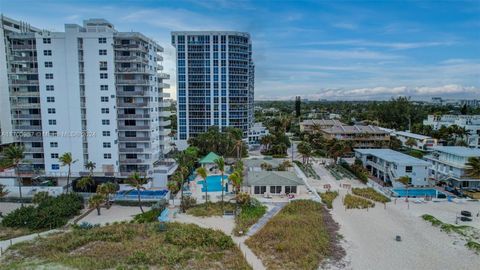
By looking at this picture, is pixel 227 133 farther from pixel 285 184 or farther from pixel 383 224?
pixel 383 224

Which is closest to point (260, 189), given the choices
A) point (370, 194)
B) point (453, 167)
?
point (370, 194)

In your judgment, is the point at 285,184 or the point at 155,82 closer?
the point at 285,184

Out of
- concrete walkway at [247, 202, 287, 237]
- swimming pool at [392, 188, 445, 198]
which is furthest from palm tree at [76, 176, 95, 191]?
swimming pool at [392, 188, 445, 198]

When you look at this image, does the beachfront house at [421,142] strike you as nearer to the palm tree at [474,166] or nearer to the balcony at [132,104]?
the palm tree at [474,166]

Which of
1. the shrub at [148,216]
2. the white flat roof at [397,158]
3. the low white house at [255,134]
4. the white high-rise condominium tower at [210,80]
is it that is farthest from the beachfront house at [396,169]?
the low white house at [255,134]

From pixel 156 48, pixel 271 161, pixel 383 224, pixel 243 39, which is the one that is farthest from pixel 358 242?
pixel 243 39
